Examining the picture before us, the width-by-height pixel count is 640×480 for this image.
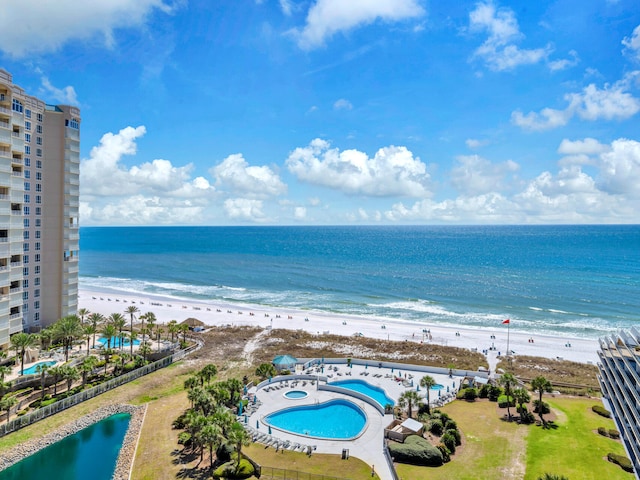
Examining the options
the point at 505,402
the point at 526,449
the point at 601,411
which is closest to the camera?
the point at 526,449

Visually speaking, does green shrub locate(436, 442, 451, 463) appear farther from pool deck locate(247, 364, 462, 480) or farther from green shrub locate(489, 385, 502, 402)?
green shrub locate(489, 385, 502, 402)

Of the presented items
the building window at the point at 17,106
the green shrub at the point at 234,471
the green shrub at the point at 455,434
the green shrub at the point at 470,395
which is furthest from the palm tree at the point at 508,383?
the building window at the point at 17,106

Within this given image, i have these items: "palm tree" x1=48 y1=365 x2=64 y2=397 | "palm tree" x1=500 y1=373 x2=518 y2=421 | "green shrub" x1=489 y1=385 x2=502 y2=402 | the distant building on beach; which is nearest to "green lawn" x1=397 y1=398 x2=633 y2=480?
"palm tree" x1=500 y1=373 x2=518 y2=421

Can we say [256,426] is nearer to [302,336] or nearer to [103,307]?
[302,336]

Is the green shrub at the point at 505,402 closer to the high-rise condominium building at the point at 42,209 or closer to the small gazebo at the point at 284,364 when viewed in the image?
the small gazebo at the point at 284,364

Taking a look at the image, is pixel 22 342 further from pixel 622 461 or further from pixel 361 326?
pixel 622 461

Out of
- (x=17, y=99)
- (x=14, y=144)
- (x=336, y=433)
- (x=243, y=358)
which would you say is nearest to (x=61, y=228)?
(x=14, y=144)

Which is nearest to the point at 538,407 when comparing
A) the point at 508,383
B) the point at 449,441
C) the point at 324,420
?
the point at 508,383
